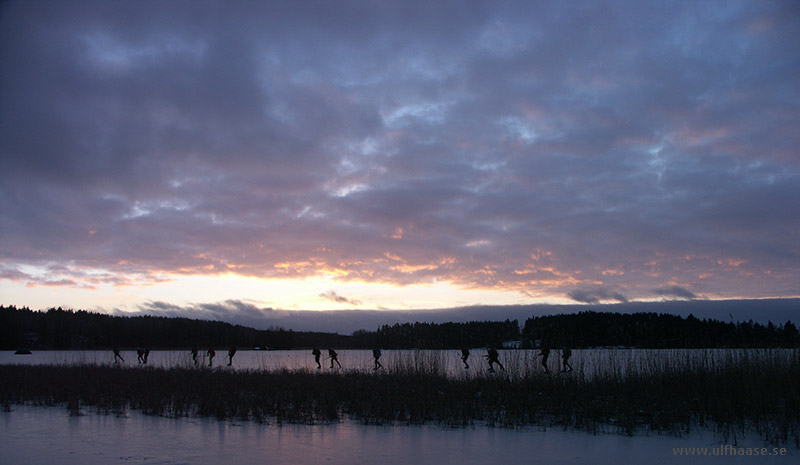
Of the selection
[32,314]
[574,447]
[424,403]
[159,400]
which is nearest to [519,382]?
[424,403]

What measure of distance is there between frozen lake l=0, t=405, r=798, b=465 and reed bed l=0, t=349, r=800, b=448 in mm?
993

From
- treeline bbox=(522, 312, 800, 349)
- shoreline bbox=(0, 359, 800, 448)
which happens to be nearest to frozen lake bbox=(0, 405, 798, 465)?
shoreline bbox=(0, 359, 800, 448)

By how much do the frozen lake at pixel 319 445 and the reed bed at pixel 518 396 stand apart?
993 millimetres

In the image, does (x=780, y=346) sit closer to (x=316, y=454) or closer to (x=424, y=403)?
(x=424, y=403)

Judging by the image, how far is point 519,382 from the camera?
17234mm

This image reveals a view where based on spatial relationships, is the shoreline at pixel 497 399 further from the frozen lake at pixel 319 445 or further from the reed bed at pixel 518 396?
the frozen lake at pixel 319 445

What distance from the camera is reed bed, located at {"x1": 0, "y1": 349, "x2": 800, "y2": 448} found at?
1254 centimetres

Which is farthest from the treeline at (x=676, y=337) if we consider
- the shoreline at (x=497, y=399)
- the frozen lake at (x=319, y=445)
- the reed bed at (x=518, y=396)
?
the frozen lake at (x=319, y=445)

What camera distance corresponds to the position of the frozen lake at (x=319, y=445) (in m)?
8.69

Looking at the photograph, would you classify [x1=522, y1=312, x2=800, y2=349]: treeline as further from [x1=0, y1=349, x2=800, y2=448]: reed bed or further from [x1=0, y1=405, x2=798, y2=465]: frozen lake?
[x1=0, y1=405, x2=798, y2=465]: frozen lake

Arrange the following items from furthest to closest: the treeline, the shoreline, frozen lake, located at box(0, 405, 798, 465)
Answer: the treeline → the shoreline → frozen lake, located at box(0, 405, 798, 465)

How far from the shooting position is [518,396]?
15023 mm

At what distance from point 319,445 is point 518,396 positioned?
23.9 feet

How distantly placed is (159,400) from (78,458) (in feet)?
22.4
